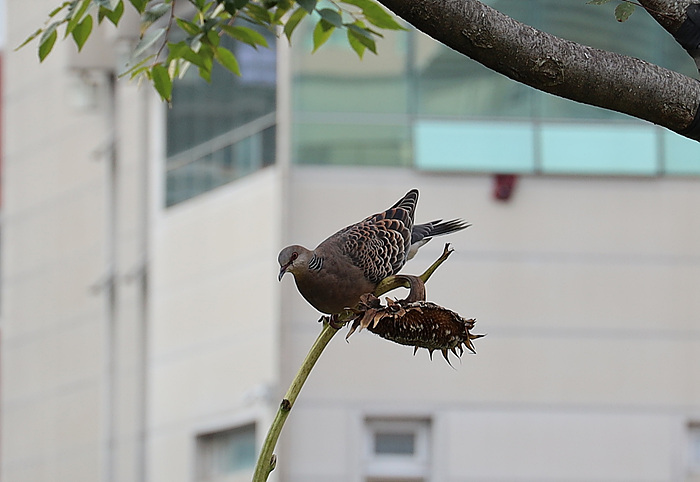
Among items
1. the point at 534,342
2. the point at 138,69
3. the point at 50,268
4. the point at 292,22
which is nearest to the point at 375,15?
the point at 292,22

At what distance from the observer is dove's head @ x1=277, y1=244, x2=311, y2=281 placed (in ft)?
8.45

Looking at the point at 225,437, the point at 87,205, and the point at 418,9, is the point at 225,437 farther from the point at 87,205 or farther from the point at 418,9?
the point at 418,9

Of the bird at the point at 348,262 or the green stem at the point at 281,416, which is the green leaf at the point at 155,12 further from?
the green stem at the point at 281,416

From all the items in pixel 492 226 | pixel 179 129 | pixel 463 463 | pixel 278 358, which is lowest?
pixel 463 463

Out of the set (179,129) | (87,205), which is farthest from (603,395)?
(87,205)

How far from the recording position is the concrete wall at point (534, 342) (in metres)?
10.1

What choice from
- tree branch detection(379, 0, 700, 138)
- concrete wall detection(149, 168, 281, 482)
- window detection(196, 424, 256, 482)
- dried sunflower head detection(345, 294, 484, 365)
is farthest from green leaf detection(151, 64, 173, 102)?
window detection(196, 424, 256, 482)

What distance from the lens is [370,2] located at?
3.24 meters

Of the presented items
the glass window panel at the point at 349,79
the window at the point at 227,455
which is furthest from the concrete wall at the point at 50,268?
the glass window panel at the point at 349,79

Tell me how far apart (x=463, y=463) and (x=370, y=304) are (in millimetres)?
8077

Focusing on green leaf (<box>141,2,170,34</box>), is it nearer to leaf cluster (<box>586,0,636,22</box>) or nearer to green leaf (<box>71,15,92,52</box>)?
green leaf (<box>71,15,92,52</box>)

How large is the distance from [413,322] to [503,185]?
8.17 meters

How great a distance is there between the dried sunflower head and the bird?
0.35 meters

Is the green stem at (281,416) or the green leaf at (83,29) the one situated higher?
the green leaf at (83,29)
